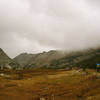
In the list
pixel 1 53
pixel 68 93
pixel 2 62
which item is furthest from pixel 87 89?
pixel 1 53

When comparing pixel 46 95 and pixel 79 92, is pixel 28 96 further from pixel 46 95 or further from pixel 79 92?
pixel 79 92

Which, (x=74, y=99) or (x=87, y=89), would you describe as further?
(x=87, y=89)

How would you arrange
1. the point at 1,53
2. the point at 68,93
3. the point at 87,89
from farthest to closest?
the point at 1,53 < the point at 87,89 < the point at 68,93

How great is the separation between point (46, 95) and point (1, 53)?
3663 inches

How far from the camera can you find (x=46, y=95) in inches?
690

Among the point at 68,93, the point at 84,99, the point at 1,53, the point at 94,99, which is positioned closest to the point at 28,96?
the point at 68,93

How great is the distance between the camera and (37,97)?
1672cm

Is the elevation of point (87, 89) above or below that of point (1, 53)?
below

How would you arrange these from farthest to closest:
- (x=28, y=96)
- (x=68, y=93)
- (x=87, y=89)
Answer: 1. (x=87, y=89)
2. (x=68, y=93)
3. (x=28, y=96)

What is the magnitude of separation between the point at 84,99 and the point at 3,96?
991cm

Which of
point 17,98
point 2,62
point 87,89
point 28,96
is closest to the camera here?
point 17,98

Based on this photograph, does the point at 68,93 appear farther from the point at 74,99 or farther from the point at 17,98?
the point at 17,98

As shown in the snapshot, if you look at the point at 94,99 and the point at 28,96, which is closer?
the point at 94,99

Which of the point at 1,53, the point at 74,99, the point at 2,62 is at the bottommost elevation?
the point at 74,99
